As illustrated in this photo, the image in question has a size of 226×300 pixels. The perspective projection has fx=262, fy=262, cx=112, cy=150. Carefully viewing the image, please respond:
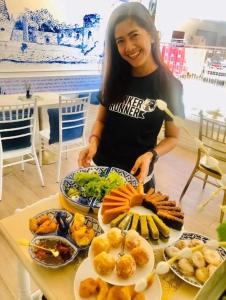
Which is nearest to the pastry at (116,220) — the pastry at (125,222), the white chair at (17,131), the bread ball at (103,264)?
the pastry at (125,222)

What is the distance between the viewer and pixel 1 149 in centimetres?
233

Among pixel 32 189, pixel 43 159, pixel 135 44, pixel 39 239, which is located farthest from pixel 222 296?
pixel 43 159

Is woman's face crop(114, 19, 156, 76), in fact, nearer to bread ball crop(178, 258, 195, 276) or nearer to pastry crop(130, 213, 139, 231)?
pastry crop(130, 213, 139, 231)

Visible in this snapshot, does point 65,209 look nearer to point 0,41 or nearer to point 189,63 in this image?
point 0,41

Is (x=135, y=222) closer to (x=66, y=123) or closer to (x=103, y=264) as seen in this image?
(x=103, y=264)

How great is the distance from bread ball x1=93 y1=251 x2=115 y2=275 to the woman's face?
2.63 feet

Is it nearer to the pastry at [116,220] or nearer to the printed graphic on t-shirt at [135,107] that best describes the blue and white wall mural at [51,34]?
the printed graphic on t-shirt at [135,107]

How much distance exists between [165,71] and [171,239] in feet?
2.52

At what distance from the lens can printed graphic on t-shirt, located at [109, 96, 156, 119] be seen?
1157mm

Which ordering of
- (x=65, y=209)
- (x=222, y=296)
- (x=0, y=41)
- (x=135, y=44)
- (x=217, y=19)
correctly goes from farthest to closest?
(x=217, y=19)
(x=0, y=41)
(x=135, y=44)
(x=65, y=209)
(x=222, y=296)

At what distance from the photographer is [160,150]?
117 centimetres

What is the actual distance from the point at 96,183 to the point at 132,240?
35 cm

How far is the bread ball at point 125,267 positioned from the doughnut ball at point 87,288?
99mm

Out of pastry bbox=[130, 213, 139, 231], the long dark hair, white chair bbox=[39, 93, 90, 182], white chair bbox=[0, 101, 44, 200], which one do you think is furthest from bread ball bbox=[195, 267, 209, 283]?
white chair bbox=[39, 93, 90, 182]
